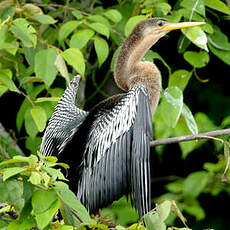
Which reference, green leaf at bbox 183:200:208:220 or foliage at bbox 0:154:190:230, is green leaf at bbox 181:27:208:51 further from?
foliage at bbox 0:154:190:230

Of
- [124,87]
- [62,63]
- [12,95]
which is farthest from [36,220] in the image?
[12,95]

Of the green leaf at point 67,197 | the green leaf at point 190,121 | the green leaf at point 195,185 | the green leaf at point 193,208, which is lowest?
the green leaf at point 193,208

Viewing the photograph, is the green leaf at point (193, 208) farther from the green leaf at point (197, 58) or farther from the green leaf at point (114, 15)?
the green leaf at point (114, 15)

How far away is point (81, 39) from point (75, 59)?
27 centimetres

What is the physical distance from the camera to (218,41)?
3.57m

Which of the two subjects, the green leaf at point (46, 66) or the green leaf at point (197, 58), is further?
the green leaf at point (197, 58)

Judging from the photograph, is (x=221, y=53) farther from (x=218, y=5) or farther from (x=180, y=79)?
(x=218, y=5)

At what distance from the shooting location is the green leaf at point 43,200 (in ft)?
5.42

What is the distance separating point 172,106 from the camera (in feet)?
9.74

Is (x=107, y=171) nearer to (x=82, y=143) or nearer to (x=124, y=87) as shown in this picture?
(x=82, y=143)

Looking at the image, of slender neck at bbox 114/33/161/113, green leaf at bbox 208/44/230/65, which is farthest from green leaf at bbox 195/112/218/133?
slender neck at bbox 114/33/161/113

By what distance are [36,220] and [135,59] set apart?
5.24 ft

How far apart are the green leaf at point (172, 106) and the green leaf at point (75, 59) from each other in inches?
15.9

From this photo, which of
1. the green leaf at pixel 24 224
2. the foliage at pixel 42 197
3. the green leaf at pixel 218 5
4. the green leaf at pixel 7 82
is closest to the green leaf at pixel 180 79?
the green leaf at pixel 218 5
